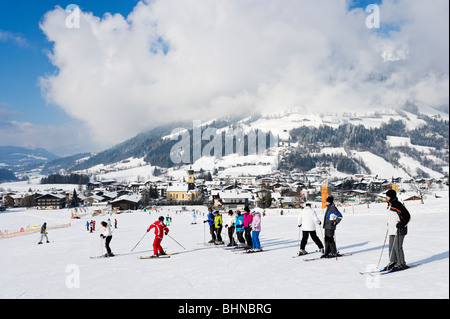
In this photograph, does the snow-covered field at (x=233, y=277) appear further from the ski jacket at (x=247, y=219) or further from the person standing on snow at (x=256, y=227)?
the ski jacket at (x=247, y=219)

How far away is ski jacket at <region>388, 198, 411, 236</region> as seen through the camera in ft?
19.6

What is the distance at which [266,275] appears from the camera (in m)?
6.51

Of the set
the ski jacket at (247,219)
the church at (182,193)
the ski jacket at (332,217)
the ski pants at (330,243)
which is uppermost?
the ski jacket at (332,217)

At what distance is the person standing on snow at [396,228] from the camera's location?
5988 mm

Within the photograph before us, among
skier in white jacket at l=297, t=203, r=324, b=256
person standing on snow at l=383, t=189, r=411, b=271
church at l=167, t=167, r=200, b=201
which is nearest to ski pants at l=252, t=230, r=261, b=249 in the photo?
skier in white jacket at l=297, t=203, r=324, b=256

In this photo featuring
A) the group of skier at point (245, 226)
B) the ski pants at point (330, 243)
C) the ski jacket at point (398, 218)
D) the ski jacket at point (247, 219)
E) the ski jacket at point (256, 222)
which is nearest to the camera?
the ski jacket at point (398, 218)

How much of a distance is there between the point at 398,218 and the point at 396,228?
214 millimetres

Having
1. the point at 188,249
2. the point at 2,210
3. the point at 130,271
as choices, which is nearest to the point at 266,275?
the point at 130,271

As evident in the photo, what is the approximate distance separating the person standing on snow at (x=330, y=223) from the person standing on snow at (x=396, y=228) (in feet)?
4.58

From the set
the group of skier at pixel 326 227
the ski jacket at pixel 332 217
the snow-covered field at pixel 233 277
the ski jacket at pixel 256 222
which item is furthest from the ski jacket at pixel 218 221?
the ski jacket at pixel 332 217

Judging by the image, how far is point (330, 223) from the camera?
24.7ft

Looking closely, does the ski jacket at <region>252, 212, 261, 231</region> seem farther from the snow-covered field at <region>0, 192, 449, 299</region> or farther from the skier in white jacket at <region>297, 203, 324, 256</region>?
the skier in white jacket at <region>297, 203, 324, 256</region>
